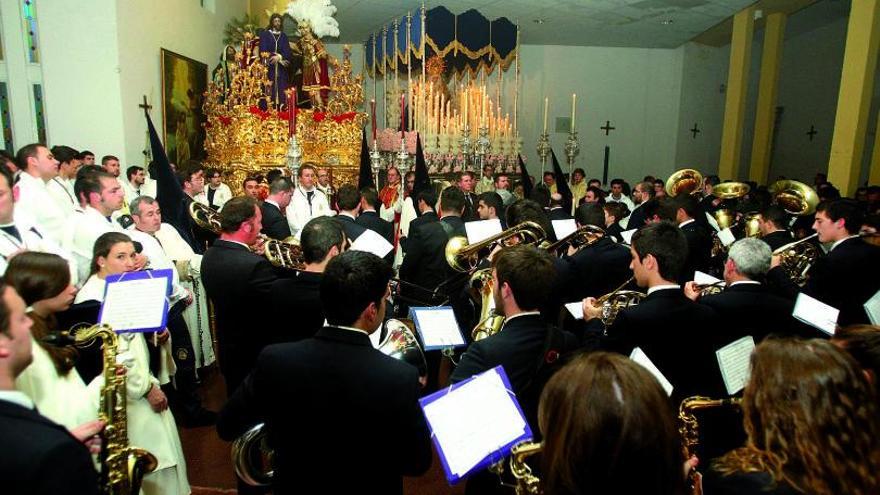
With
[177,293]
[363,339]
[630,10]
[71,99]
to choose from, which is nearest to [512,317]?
[363,339]

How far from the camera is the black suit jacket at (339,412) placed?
1902 millimetres

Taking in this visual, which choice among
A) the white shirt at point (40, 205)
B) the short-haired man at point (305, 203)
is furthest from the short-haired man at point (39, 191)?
the short-haired man at point (305, 203)

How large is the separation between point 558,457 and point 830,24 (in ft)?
60.9

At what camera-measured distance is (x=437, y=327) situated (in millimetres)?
3164

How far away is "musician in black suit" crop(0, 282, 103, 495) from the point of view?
4.06 ft

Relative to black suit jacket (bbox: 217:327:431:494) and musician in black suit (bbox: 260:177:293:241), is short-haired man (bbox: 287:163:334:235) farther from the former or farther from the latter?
black suit jacket (bbox: 217:327:431:494)

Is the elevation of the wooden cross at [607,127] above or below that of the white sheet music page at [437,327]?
above

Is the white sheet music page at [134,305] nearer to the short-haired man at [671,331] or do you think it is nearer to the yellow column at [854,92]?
the short-haired man at [671,331]

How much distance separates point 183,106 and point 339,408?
9782 millimetres

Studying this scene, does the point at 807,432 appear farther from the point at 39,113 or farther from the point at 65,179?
the point at 39,113

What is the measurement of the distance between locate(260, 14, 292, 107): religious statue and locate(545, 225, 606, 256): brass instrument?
7336mm

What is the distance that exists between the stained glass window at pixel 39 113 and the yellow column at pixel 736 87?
1393 centimetres

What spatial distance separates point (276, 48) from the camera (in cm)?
1055

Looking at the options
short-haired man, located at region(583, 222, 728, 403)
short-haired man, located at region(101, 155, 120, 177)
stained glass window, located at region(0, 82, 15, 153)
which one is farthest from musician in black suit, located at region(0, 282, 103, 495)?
stained glass window, located at region(0, 82, 15, 153)
